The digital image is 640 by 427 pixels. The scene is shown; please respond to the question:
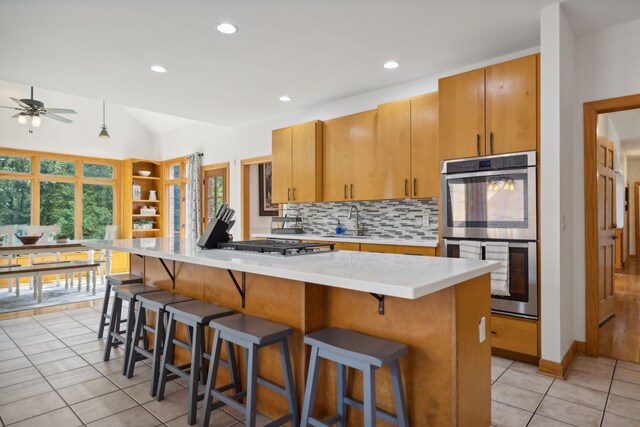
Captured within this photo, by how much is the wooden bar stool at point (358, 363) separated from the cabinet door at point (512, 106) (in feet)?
7.09

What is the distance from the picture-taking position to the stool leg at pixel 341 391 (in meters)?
1.84

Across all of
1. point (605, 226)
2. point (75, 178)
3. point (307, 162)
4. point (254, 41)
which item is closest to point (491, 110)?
point (605, 226)

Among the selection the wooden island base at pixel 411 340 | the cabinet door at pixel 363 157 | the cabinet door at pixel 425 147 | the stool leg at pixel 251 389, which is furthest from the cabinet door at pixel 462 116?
→ the stool leg at pixel 251 389

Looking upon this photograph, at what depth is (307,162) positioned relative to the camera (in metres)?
4.91

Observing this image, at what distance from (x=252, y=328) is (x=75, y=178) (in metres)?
7.44

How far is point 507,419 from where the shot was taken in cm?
218

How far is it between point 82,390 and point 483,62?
4428 millimetres

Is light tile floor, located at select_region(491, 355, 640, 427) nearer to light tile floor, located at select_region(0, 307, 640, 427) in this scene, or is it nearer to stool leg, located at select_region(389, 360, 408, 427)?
light tile floor, located at select_region(0, 307, 640, 427)

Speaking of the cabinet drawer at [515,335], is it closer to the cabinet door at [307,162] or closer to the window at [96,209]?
the cabinet door at [307,162]

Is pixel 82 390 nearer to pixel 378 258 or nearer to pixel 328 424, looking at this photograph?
pixel 328 424

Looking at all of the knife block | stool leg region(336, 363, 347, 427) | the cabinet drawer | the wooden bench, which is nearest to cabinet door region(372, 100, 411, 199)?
the cabinet drawer

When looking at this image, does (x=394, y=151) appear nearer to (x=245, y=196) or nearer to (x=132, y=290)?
(x=132, y=290)

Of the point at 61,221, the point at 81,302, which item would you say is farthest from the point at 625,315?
the point at 61,221

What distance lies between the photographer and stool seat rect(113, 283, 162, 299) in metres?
2.98
